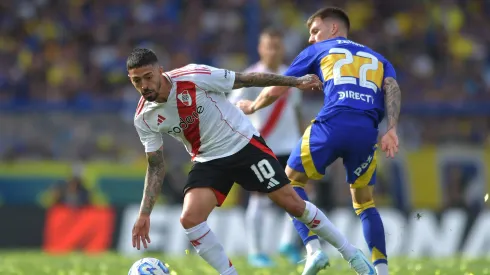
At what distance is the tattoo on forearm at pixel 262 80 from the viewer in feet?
24.9

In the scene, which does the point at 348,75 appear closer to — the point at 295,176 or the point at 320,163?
the point at 320,163

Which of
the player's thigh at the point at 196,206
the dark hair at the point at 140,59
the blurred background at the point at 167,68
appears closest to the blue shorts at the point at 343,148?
the player's thigh at the point at 196,206

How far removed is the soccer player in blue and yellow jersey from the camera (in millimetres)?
7805

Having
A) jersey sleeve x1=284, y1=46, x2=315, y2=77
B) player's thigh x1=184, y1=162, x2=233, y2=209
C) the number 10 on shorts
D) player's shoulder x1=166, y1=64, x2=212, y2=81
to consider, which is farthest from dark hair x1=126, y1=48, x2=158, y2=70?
jersey sleeve x1=284, y1=46, x2=315, y2=77

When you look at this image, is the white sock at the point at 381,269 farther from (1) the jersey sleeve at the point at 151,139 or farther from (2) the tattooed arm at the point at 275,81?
(1) the jersey sleeve at the point at 151,139

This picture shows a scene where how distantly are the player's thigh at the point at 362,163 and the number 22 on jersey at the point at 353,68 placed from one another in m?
0.42

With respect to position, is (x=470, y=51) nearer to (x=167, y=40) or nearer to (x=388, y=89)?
(x=167, y=40)

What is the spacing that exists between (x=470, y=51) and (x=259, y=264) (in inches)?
512

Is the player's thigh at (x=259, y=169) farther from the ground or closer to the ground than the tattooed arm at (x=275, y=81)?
closer to the ground

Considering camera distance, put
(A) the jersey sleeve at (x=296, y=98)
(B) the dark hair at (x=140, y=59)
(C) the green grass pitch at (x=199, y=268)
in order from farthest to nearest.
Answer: (A) the jersey sleeve at (x=296, y=98) → (C) the green grass pitch at (x=199, y=268) → (B) the dark hair at (x=140, y=59)

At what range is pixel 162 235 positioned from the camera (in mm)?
17344

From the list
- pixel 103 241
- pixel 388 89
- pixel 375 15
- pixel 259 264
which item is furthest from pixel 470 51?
pixel 388 89

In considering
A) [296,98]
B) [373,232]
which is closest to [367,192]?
[373,232]

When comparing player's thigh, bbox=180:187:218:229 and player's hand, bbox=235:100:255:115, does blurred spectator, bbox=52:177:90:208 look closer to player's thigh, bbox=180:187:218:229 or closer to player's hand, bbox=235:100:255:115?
player's hand, bbox=235:100:255:115
